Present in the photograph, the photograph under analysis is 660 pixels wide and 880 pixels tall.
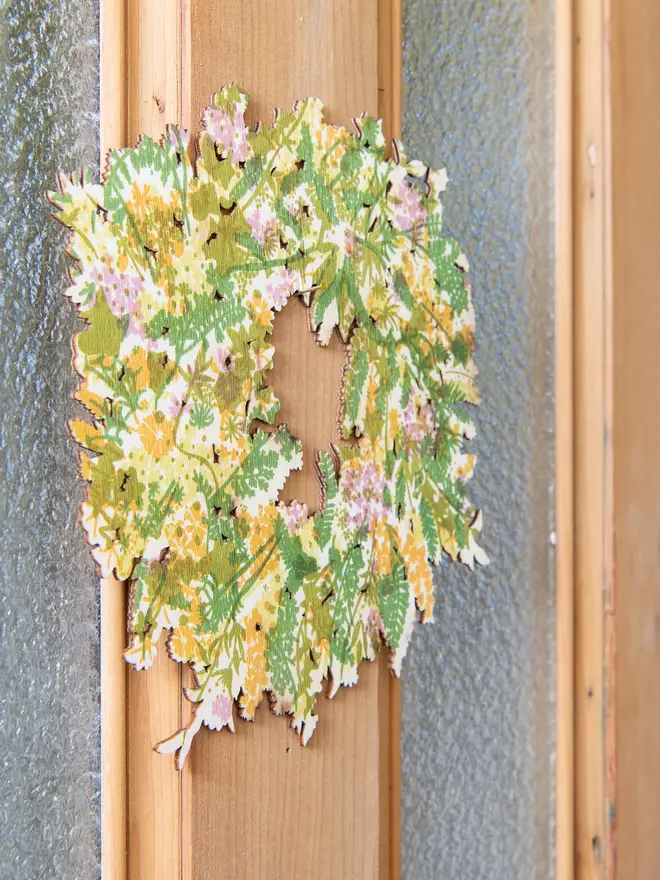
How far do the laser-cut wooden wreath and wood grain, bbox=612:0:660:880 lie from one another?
0.52 feet

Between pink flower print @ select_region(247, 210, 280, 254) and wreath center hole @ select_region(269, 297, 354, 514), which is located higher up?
pink flower print @ select_region(247, 210, 280, 254)

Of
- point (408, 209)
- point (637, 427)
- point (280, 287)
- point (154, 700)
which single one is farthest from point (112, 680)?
point (637, 427)

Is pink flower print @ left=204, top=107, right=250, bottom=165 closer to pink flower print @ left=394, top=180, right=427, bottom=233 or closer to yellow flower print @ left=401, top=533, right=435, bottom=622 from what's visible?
pink flower print @ left=394, top=180, right=427, bottom=233

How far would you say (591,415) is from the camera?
1.96 feet

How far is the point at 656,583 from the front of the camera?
2.07 feet

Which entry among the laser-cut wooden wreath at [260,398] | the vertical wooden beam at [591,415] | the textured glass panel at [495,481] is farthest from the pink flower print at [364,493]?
the vertical wooden beam at [591,415]

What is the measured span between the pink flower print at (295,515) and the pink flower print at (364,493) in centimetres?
3

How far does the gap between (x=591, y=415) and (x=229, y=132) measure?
35cm

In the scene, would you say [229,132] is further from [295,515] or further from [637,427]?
[637,427]

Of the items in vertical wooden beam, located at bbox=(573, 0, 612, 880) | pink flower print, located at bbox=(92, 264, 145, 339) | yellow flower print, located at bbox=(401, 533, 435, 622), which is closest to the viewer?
pink flower print, located at bbox=(92, 264, 145, 339)

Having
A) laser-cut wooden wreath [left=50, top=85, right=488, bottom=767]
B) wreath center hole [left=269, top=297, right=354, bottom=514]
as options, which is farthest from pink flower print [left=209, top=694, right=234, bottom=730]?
wreath center hole [left=269, top=297, right=354, bottom=514]

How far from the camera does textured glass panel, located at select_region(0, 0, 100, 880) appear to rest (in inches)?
15.7

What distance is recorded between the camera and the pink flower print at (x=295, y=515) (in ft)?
1.44

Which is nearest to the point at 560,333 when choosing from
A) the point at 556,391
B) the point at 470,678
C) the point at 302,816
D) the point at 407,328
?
the point at 556,391
